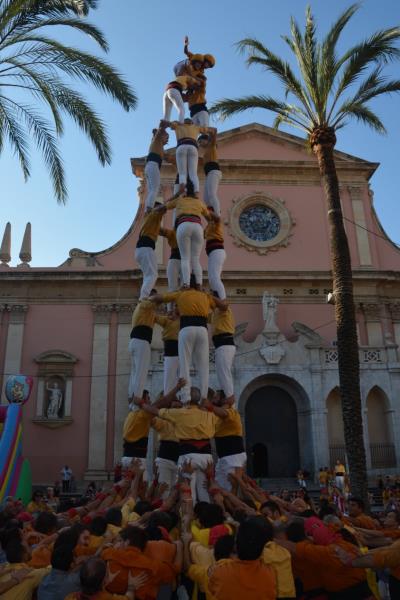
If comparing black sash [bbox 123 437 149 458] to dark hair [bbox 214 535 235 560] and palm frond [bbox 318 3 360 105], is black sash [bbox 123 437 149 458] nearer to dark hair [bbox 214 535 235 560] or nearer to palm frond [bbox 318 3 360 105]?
dark hair [bbox 214 535 235 560]

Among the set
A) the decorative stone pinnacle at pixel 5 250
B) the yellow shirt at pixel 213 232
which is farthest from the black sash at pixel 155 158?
the decorative stone pinnacle at pixel 5 250

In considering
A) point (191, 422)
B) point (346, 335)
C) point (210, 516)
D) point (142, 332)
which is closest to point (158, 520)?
point (210, 516)

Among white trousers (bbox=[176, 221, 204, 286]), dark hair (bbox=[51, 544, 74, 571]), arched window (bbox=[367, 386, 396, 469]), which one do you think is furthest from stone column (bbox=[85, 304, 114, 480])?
dark hair (bbox=[51, 544, 74, 571])

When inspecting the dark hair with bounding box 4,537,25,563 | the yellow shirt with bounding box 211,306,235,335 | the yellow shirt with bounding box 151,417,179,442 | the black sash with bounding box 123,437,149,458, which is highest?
the yellow shirt with bounding box 211,306,235,335

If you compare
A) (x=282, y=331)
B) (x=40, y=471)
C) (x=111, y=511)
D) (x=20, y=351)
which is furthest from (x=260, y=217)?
(x=111, y=511)

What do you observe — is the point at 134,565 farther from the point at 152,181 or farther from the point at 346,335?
the point at 346,335

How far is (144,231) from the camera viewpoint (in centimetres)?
1030

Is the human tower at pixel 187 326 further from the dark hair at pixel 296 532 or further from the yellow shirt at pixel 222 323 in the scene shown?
the dark hair at pixel 296 532

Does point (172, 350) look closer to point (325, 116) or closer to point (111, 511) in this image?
point (111, 511)

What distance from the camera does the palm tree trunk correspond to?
11453mm

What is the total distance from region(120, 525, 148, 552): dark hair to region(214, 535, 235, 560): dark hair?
563mm

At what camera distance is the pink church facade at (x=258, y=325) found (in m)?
20.0

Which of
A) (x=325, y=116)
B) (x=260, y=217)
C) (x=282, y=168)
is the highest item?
(x=282, y=168)

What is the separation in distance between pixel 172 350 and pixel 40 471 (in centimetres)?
1326
